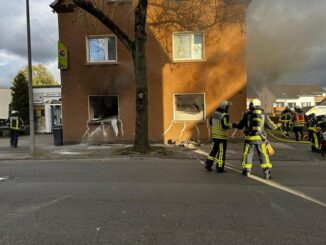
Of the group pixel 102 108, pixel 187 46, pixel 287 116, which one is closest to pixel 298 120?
pixel 287 116

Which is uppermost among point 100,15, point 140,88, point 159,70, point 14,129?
point 100,15

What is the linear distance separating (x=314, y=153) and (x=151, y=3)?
8.96m

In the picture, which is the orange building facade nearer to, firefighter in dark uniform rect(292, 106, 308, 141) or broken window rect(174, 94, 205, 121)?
broken window rect(174, 94, 205, 121)

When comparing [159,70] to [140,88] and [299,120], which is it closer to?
[140,88]

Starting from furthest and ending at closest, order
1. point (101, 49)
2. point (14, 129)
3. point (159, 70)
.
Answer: point (101, 49)
point (14, 129)
point (159, 70)

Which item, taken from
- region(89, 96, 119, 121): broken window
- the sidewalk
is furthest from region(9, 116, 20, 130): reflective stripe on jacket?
region(89, 96, 119, 121): broken window

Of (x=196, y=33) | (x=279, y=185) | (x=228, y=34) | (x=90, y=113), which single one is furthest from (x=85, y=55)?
(x=279, y=185)

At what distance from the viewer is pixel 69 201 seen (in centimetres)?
611

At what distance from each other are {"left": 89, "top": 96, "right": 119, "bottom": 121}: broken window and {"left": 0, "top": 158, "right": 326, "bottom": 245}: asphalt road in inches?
279

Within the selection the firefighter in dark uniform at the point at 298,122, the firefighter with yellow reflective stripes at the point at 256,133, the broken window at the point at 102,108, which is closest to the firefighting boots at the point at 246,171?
the firefighter with yellow reflective stripes at the point at 256,133

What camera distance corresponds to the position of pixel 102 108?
53.5 ft

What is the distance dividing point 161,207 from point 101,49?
11.6 meters

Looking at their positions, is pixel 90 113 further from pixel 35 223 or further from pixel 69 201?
pixel 35 223

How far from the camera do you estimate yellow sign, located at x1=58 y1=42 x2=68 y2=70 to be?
1564 cm
